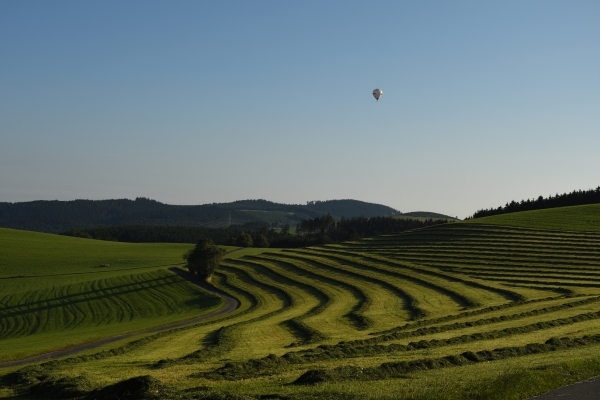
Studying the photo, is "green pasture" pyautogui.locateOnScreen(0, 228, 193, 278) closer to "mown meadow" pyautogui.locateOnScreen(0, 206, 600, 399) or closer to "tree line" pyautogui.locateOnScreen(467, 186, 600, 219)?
"mown meadow" pyautogui.locateOnScreen(0, 206, 600, 399)

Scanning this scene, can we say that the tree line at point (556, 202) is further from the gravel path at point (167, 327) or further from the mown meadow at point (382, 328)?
the gravel path at point (167, 327)

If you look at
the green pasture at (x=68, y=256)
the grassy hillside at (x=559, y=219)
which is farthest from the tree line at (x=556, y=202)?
the green pasture at (x=68, y=256)

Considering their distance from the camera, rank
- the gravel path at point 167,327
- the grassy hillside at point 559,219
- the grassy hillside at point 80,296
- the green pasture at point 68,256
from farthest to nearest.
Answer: the green pasture at point 68,256, the grassy hillside at point 559,219, the grassy hillside at point 80,296, the gravel path at point 167,327

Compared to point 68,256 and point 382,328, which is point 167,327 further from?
point 68,256

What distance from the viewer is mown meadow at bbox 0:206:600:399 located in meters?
18.8

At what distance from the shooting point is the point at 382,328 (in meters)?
40.4

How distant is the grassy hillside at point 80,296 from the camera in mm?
53000

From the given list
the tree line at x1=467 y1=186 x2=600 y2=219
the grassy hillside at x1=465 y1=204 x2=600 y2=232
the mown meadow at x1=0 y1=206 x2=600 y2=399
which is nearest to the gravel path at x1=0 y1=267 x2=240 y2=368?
the mown meadow at x1=0 y1=206 x2=600 y2=399

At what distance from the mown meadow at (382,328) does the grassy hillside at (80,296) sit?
3.46 feet

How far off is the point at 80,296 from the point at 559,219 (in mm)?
76433

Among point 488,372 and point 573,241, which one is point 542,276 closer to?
point 573,241

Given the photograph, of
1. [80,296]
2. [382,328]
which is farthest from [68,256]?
[382,328]

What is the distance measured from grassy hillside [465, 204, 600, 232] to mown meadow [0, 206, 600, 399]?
28.2 inches

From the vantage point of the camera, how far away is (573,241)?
3189 inches
